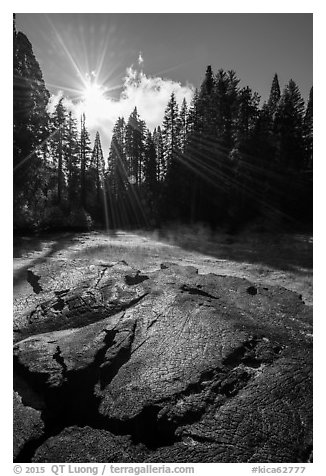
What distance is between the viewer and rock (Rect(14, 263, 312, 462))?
3.81 meters

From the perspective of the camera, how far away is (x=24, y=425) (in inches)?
158

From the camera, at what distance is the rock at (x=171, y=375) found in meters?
3.81

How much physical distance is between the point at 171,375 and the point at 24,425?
239cm

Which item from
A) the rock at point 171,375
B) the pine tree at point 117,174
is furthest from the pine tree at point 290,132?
the rock at point 171,375

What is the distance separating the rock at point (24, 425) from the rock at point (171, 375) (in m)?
0.16

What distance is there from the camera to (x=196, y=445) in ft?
12.3

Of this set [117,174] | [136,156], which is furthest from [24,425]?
[117,174]

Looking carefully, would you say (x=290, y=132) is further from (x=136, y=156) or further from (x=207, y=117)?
(x=136, y=156)

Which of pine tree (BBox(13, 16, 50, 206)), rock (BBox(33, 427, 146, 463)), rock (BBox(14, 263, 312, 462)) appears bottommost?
rock (BBox(33, 427, 146, 463))

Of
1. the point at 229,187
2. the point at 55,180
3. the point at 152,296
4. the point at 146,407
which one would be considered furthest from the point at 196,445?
the point at 55,180

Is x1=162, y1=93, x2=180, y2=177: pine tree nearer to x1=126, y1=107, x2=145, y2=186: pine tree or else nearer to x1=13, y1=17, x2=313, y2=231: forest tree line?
x1=13, y1=17, x2=313, y2=231: forest tree line

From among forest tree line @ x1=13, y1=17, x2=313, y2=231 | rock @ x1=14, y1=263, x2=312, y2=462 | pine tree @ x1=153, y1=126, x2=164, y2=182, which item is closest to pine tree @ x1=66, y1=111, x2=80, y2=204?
forest tree line @ x1=13, y1=17, x2=313, y2=231

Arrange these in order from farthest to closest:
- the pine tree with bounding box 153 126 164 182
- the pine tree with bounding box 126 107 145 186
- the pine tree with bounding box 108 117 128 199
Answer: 1. the pine tree with bounding box 108 117 128 199
2. the pine tree with bounding box 126 107 145 186
3. the pine tree with bounding box 153 126 164 182

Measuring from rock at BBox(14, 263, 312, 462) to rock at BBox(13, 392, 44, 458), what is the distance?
16 cm
